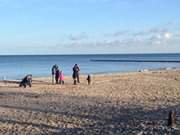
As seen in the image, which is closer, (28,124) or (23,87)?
(28,124)

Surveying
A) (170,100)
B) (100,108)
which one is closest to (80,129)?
(100,108)

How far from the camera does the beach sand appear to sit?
1352cm

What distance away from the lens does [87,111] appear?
1792 cm

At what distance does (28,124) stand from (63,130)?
190 cm

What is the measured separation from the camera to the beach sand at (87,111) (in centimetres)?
1352

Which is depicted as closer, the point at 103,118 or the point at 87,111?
the point at 103,118

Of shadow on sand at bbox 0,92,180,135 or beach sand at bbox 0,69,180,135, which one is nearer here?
shadow on sand at bbox 0,92,180,135

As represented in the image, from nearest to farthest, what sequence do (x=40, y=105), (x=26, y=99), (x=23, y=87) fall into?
(x=40, y=105)
(x=26, y=99)
(x=23, y=87)

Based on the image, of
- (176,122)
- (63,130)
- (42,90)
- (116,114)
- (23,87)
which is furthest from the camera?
(23,87)

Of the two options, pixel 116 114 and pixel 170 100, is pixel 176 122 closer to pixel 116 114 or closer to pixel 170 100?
pixel 116 114

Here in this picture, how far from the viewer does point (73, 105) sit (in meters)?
19.8

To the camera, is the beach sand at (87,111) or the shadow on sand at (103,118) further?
the beach sand at (87,111)

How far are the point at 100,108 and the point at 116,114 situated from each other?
179cm

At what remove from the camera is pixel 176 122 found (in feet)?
42.4
